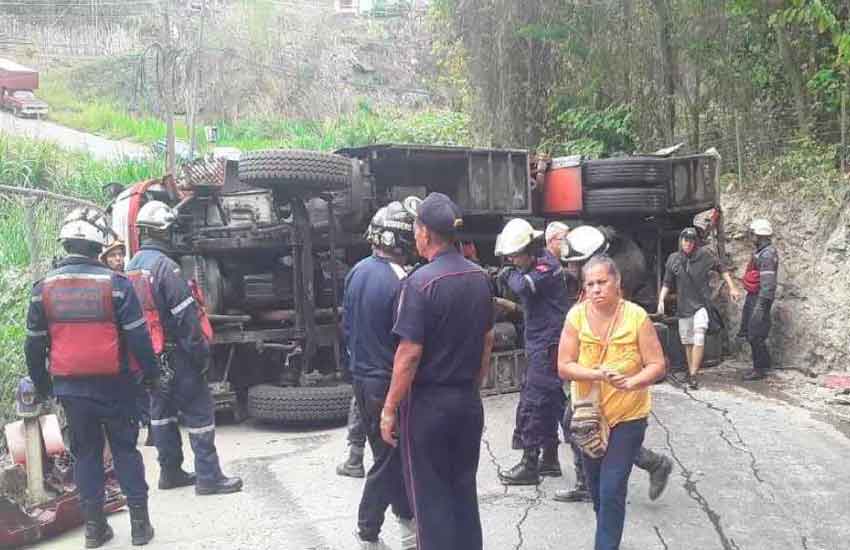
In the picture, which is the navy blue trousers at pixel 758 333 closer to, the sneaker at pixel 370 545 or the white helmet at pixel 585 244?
the white helmet at pixel 585 244

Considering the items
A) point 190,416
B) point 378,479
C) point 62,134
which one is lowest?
point 378,479

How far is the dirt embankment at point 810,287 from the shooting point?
9.14 metres

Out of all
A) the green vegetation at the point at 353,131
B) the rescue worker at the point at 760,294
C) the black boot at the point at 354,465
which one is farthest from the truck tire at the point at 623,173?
the green vegetation at the point at 353,131

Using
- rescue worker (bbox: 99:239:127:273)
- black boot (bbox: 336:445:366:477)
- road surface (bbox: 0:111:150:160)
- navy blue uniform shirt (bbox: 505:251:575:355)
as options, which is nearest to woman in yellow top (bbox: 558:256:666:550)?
navy blue uniform shirt (bbox: 505:251:575:355)

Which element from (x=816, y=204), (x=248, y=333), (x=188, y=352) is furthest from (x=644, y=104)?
(x=188, y=352)

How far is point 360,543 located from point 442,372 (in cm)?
132

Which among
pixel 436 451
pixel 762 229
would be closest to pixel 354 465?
pixel 436 451

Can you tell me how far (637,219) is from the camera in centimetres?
959

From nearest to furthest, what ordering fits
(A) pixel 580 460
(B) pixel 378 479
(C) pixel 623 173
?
(B) pixel 378 479
(A) pixel 580 460
(C) pixel 623 173

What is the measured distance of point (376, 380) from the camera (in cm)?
436

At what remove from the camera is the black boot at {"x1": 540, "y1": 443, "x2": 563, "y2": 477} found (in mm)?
5703

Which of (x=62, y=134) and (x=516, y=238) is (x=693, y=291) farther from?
(x=62, y=134)

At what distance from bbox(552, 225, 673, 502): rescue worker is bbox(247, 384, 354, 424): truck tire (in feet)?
8.12

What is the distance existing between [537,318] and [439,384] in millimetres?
1844
